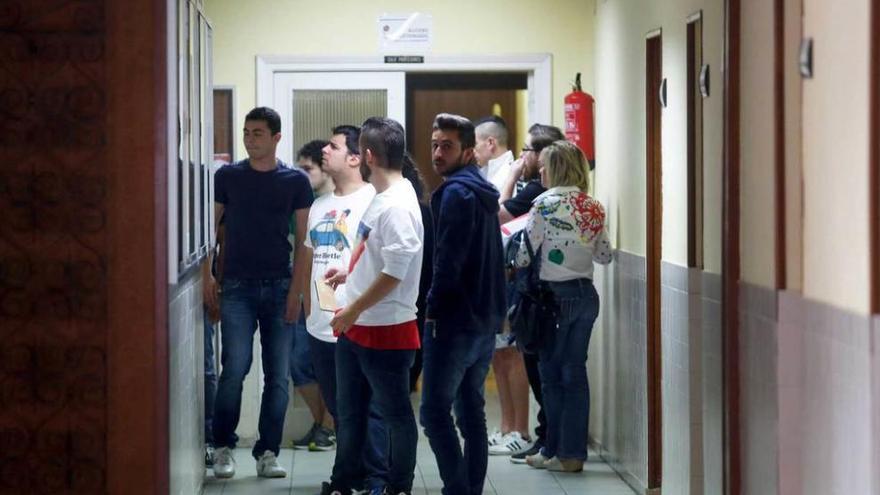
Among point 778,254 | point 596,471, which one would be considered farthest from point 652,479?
point 778,254

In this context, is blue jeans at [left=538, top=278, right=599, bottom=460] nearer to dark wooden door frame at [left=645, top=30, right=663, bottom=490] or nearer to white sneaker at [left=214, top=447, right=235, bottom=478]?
dark wooden door frame at [left=645, top=30, right=663, bottom=490]

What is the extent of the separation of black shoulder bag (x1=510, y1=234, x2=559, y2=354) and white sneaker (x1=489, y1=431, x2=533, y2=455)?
769 millimetres

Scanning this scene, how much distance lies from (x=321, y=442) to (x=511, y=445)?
3.34ft

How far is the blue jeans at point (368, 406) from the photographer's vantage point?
5598 mm

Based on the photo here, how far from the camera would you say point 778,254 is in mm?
4117

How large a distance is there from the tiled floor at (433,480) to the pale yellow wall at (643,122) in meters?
1.10

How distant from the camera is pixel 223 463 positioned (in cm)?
696

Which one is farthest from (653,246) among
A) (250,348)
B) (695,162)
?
(250,348)

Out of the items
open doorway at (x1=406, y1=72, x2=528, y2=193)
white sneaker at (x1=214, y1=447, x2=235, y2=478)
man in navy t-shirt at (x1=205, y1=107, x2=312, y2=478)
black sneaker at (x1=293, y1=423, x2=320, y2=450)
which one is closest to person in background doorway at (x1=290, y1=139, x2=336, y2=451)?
black sneaker at (x1=293, y1=423, x2=320, y2=450)

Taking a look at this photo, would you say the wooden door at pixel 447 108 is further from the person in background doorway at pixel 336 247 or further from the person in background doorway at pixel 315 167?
the person in background doorway at pixel 336 247

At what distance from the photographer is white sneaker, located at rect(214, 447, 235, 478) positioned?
274 inches

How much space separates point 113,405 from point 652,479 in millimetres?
3098

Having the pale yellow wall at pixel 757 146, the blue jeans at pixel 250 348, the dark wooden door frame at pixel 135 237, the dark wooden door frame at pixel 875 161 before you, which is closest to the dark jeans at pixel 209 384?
the blue jeans at pixel 250 348

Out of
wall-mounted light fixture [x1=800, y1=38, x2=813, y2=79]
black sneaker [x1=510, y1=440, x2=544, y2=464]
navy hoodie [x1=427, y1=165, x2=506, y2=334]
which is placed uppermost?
wall-mounted light fixture [x1=800, y1=38, x2=813, y2=79]
